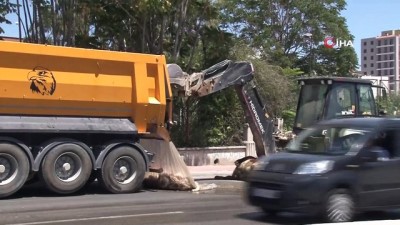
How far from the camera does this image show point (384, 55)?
103 meters

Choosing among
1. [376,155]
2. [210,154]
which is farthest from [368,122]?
[210,154]

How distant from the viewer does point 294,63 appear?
45688 mm

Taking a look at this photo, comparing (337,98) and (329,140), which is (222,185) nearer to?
(337,98)

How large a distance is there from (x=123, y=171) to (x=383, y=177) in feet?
21.1

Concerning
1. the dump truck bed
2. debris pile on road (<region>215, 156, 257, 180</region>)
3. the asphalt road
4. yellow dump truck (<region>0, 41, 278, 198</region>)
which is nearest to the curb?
debris pile on road (<region>215, 156, 257, 180</region>)

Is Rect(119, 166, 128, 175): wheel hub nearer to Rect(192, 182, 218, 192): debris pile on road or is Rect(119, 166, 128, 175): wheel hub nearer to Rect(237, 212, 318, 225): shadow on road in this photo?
Rect(192, 182, 218, 192): debris pile on road

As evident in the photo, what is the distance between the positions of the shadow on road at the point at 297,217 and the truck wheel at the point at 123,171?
13.9 feet

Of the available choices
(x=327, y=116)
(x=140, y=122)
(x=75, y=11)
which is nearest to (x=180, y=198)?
(x=140, y=122)

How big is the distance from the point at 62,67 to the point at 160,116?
2681 mm

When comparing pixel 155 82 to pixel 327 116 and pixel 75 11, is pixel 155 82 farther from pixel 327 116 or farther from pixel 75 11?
pixel 75 11

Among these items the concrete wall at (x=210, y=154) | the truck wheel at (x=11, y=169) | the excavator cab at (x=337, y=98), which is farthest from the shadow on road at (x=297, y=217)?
the concrete wall at (x=210, y=154)

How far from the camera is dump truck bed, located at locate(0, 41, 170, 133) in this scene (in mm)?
13164

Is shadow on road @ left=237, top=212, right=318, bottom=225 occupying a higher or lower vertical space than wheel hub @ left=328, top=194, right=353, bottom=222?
lower

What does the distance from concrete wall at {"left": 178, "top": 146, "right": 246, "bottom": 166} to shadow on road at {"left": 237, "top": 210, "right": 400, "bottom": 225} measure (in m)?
11.6
